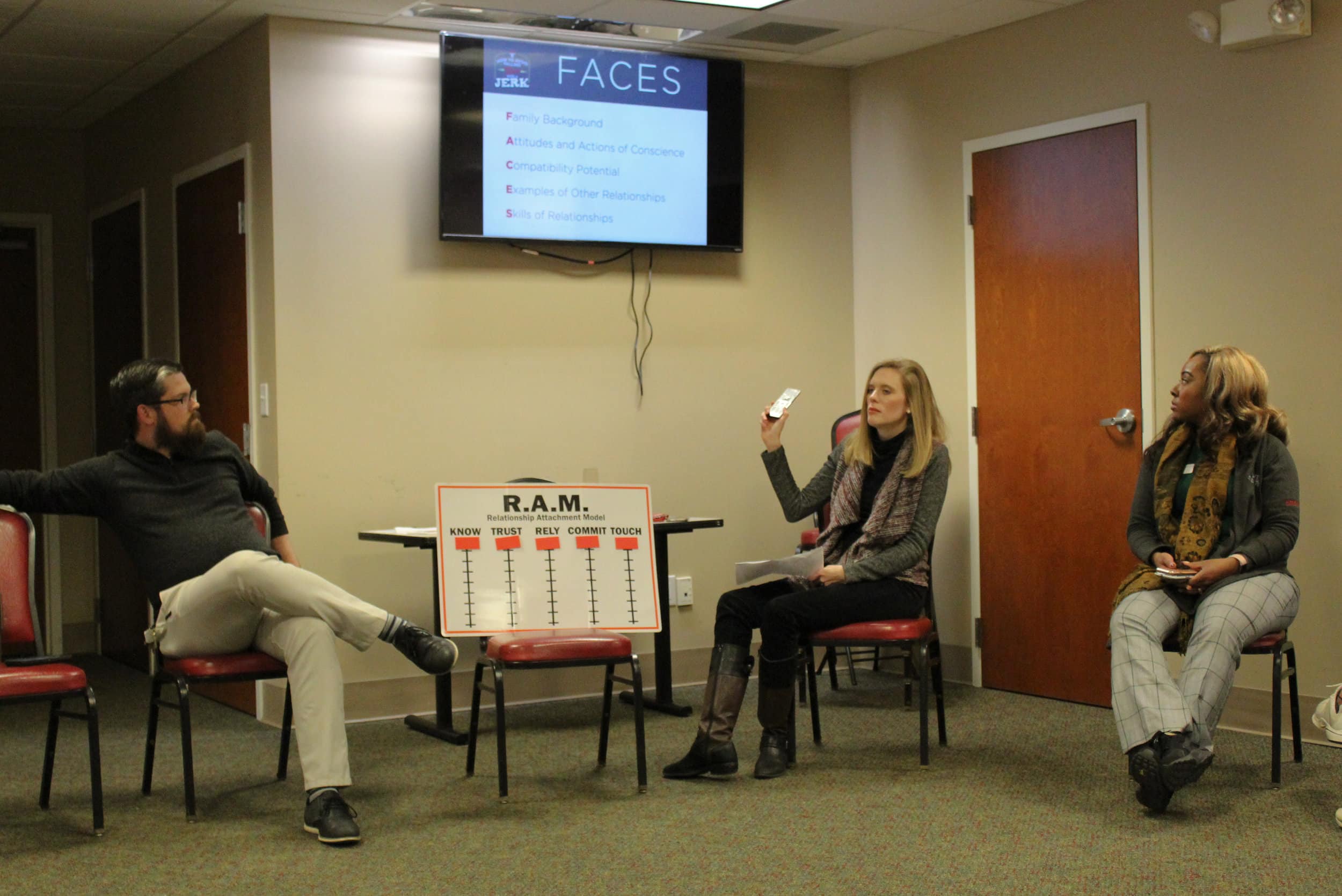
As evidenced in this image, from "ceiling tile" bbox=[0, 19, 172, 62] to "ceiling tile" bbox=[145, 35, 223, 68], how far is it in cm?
5

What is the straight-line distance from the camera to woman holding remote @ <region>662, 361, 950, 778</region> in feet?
13.3

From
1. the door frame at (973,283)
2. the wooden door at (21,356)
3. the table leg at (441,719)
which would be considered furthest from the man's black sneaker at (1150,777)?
the wooden door at (21,356)

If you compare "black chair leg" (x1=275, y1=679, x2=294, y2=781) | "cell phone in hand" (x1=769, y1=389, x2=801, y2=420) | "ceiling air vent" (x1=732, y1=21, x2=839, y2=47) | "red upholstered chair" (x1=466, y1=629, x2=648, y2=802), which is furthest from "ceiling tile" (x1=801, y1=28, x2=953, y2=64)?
"black chair leg" (x1=275, y1=679, x2=294, y2=781)

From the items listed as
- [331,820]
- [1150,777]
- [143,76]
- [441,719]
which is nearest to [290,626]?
[331,820]

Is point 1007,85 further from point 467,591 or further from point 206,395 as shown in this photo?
point 206,395

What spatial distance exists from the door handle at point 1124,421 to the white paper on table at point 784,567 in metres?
1.38

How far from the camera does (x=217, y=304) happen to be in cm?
537

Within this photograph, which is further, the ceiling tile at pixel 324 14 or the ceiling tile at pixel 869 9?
the ceiling tile at pixel 869 9

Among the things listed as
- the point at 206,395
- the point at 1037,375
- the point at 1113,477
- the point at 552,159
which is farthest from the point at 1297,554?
the point at 206,395

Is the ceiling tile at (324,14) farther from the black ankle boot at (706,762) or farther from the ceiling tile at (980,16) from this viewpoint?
the black ankle boot at (706,762)

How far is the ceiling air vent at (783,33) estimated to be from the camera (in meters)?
5.24

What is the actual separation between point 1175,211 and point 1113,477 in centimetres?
96

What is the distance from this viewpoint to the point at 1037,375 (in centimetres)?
522

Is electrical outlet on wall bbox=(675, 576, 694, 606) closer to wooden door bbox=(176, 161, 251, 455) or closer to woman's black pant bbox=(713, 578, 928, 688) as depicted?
woman's black pant bbox=(713, 578, 928, 688)
